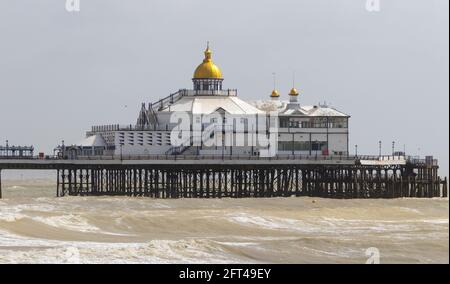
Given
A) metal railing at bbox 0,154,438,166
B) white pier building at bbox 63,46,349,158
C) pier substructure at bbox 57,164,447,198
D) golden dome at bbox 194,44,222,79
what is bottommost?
pier substructure at bbox 57,164,447,198

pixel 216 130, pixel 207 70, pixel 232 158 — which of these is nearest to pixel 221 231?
pixel 232 158

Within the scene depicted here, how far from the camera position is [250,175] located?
102000mm

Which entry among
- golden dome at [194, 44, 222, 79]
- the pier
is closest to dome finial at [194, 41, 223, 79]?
golden dome at [194, 44, 222, 79]

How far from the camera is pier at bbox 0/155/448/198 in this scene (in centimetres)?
9956

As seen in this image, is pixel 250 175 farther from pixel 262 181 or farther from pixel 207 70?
pixel 207 70

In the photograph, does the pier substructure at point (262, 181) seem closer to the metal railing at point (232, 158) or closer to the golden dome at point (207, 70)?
the metal railing at point (232, 158)

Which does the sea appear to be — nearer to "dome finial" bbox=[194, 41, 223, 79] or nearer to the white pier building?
the white pier building

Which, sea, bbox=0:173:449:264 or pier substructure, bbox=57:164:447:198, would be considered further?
pier substructure, bbox=57:164:447:198

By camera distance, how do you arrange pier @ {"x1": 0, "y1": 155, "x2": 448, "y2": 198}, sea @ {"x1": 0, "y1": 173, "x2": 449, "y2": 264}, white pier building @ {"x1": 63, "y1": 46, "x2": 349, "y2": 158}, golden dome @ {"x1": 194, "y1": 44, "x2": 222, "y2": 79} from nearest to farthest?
1. sea @ {"x1": 0, "y1": 173, "x2": 449, "y2": 264}
2. pier @ {"x1": 0, "y1": 155, "x2": 448, "y2": 198}
3. white pier building @ {"x1": 63, "y1": 46, "x2": 349, "y2": 158}
4. golden dome @ {"x1": 194, "y1": 44, "x2": 222, "y2": 79}

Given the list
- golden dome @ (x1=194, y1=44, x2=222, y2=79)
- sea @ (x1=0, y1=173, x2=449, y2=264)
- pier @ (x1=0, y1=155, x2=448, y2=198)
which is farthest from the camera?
golden dome @ (x1=194, y1=44, x2=222, y2=79)

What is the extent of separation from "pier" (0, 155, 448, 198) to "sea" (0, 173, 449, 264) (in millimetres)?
4493
